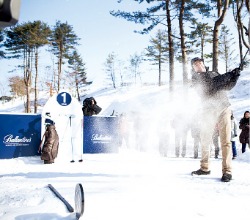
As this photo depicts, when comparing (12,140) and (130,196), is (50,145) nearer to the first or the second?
(12,140)

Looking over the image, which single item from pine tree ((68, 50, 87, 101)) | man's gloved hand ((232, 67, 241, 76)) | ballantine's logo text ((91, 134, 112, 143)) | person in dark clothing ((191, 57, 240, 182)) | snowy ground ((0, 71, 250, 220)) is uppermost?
pine tree ((68, 50, 87, 101))

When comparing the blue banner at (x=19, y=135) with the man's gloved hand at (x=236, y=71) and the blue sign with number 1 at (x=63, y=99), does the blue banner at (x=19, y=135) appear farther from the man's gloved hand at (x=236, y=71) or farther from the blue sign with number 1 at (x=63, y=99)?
the man's gloved hand at (x=236, y=71)

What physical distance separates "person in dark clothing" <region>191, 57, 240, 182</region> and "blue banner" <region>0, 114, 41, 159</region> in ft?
17.0

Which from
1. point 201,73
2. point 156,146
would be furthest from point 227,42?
point 201,73

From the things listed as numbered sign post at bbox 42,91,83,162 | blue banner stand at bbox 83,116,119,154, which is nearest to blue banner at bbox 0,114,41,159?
numbered sign post at bbox 42,91,83,162

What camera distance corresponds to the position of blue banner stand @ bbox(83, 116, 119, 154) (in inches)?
360

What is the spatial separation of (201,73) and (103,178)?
250 cm

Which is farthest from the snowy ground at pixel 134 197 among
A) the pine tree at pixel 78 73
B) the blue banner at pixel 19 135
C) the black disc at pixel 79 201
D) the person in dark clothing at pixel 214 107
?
the pine tree at pixel 78 73

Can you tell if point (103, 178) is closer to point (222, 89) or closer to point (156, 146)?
point (222, 89)

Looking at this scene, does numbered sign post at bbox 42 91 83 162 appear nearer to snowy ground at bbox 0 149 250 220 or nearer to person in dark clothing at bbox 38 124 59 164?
person in dark clothing at bbox 38 124 59 164

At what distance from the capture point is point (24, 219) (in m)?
2.37

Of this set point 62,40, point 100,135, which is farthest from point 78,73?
Answer: point 100,135

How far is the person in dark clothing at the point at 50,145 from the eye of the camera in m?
6.97

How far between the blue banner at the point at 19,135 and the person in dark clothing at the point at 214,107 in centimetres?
519
